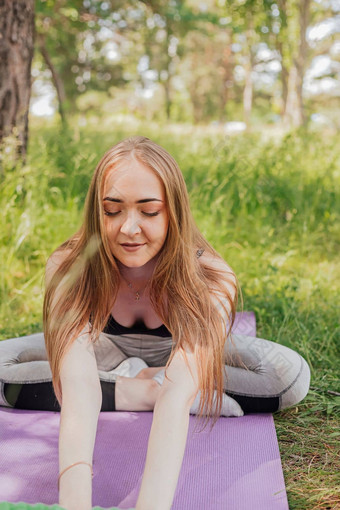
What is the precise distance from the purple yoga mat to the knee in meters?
0.09

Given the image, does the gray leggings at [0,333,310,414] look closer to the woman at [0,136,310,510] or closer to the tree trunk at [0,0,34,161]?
the woman at [0,136,310,510]

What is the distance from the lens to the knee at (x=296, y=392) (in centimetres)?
234

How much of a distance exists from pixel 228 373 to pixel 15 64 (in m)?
3.16

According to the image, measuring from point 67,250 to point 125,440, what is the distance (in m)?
0.76

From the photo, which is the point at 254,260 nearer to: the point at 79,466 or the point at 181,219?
the point at 181,219

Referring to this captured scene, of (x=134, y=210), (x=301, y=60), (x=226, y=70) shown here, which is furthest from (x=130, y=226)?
(x=226, y=70)

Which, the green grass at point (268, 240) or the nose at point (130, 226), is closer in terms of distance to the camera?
the nose at point (130, 226)

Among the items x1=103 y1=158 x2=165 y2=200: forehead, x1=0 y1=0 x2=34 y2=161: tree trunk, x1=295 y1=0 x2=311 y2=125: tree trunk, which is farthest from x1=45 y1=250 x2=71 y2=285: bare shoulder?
x1=295 y1=0 x2=311 y2=125: tree trunk

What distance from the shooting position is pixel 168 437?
1.58 meters

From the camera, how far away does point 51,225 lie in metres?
4.15

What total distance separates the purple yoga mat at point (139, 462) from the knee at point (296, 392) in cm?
9

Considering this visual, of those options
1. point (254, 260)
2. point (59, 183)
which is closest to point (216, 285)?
point (254, 260)

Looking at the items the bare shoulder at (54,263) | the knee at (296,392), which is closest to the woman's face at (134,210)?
the bare shoulder at (54,263)

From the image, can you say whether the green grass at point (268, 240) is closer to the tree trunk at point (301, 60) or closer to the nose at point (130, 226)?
the nose at point (130, 226)
